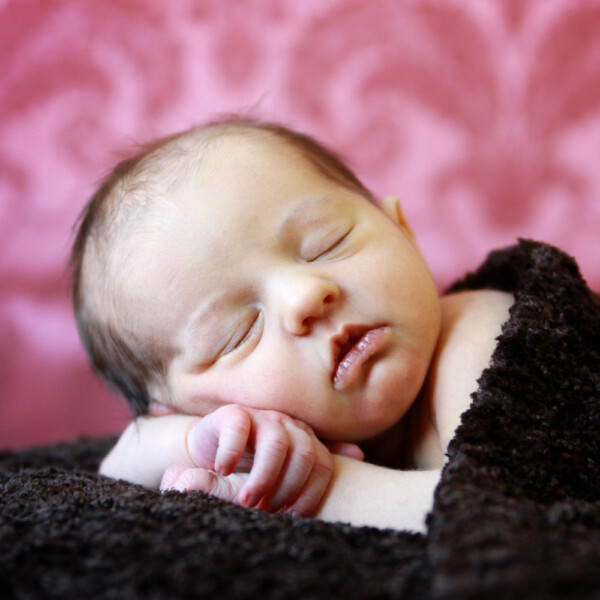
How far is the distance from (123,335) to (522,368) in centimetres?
59

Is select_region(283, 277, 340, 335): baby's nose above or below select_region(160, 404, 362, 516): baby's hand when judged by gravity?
above

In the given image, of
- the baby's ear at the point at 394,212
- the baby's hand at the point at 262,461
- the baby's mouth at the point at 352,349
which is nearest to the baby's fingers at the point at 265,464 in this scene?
the baby's hand at the point at 262,461

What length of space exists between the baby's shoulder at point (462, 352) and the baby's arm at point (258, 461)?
0.44 ft

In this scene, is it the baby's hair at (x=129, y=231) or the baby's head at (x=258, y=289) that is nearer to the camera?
the baby's head at (x=258, y=289)

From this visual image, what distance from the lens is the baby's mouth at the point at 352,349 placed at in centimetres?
90

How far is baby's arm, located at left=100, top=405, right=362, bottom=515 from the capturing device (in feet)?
2.68

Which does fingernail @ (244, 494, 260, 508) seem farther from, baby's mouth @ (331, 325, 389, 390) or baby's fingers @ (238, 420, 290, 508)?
baby's mouth @ (331, 325, 389, 390)

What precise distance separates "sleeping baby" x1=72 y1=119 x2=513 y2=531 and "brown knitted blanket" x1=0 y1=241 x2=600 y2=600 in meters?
0.11

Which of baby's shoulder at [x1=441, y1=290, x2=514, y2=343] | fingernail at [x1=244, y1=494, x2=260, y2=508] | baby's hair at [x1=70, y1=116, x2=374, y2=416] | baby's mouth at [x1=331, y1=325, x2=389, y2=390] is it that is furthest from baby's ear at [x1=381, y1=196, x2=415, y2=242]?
fingernail at [x1=244, y1=494, x2=260, y2=508]

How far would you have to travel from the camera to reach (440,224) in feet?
5.67

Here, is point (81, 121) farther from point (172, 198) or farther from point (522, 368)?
point (522, 368)

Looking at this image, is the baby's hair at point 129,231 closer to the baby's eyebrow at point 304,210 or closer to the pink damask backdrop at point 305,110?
the baby's eyebrow at point 304,210

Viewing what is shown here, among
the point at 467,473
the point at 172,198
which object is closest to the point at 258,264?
the point at 172,198

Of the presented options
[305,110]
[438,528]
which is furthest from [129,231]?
[305,110]
